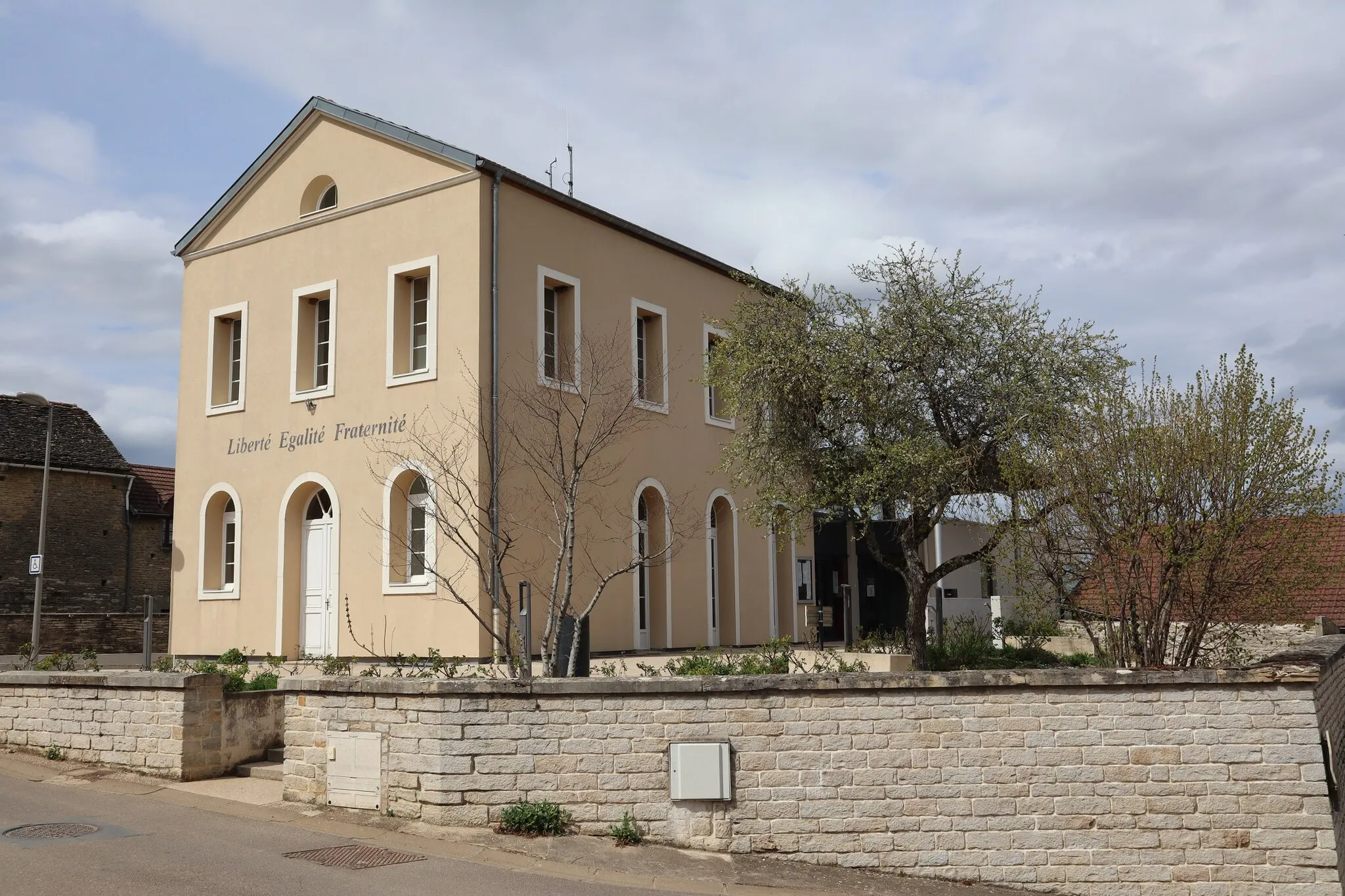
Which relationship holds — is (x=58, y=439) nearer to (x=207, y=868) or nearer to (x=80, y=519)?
(x=80, y=519)

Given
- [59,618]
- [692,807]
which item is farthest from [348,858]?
[59,618]

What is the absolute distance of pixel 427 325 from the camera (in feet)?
58.5

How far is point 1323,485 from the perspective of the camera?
33.1 feet

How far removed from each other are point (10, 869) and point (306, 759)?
8.85 feet

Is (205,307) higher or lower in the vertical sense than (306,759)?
higher

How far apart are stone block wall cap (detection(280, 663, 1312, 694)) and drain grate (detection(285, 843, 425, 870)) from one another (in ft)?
4.38

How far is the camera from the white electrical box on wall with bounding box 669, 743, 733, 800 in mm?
9445

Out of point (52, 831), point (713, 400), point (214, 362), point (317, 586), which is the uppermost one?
point (214, 362)

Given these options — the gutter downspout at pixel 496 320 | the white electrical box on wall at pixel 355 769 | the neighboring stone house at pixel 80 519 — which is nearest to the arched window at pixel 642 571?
the gutter downspout at pixel 496 320

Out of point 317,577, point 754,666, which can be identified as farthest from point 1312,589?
point 317,577

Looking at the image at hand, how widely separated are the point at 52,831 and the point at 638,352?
1264 cm

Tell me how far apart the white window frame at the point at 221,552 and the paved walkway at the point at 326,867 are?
8.67m

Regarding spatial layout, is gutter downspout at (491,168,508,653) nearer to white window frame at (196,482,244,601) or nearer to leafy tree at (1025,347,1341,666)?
white window frame at (196,482,244,601)

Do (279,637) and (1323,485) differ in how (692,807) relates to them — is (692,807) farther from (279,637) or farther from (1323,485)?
(279,637)
